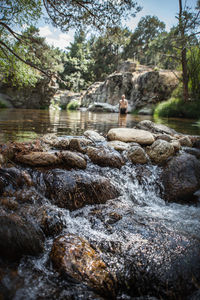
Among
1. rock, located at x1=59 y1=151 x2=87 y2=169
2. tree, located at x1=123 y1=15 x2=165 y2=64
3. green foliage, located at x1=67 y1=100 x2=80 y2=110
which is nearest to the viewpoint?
rock, located at x1=59 y1=151 x2=87 y2=169

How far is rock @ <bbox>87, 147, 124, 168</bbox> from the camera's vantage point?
3675 millimetres

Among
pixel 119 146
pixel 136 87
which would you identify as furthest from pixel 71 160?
pixel 136 87

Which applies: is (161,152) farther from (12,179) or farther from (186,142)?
(12,179)

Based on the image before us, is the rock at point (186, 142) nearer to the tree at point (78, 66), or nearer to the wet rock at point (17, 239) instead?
the wet rock at point (17, 239)

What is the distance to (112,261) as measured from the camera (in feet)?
5.89

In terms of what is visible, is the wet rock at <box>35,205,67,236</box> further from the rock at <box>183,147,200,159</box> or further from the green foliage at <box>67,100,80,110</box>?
the green foliage at <box>67,100,80,110</box>

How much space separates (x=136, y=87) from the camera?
2148cm

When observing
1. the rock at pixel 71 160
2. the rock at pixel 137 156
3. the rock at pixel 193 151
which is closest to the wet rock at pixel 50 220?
the rock at pixel 71 160

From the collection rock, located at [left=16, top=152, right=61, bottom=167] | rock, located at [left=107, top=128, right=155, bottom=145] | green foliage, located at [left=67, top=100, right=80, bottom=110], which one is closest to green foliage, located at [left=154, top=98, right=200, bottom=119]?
rock, located at [left=107, top=128, right=155, bottom=145]

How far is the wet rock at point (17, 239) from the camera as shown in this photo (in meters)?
1.57

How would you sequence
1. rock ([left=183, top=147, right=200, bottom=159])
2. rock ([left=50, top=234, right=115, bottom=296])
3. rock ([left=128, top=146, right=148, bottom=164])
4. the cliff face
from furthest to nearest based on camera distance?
1. the cliff face
2. rock ([left=183, top=147, right=200, bottom=159])
3. rock ([left=128, top=146, right=148, bottom=164])
4. rock ([left=50, top=234, right=115, bottom=296])

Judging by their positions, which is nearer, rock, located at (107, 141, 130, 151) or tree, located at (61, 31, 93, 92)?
rock, located at (107, 141, 130, 151)

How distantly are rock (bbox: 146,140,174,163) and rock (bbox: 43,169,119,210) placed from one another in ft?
4.74

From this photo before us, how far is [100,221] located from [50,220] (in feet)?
2.33
